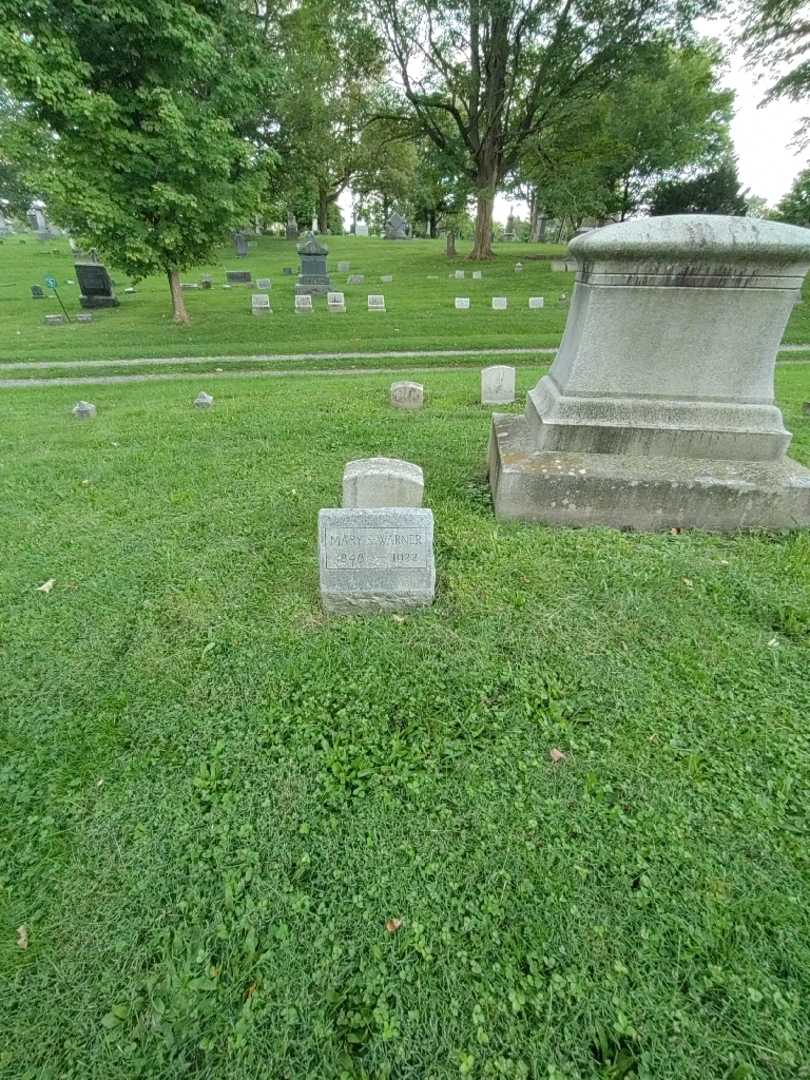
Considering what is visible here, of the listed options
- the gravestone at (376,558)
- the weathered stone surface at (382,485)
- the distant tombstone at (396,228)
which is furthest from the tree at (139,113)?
the distant tombstone at (396,228)

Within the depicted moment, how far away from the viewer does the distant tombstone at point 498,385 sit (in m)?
7.26

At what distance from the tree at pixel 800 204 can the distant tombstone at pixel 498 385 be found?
23.9 meters

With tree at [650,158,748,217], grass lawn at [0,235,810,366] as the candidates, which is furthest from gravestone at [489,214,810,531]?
tree at [650,158,748,217]

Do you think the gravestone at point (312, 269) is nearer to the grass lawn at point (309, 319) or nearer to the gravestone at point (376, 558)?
the grass lawn at point (309, 319)

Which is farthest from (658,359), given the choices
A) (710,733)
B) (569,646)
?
(710,733)

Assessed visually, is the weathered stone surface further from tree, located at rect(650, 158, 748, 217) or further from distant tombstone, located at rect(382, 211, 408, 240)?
distant tombstone, located at rect(382, 211, 408, 240)

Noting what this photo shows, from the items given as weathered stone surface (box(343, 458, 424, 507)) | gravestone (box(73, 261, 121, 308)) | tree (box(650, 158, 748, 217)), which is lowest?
weathered stone surface (box(343, 458, 424, 507))

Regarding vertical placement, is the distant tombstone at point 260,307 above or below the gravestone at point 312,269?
below

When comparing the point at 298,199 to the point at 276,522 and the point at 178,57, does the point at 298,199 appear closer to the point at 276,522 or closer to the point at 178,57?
the point at 178,57

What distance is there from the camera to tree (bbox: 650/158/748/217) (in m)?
29.6

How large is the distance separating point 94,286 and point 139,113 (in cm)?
899

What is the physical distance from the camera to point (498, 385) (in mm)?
7344

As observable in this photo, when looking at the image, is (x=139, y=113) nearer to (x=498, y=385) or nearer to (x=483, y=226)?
(x=498, y=385)

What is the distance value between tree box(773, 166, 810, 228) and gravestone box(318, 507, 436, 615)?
2854 cm
